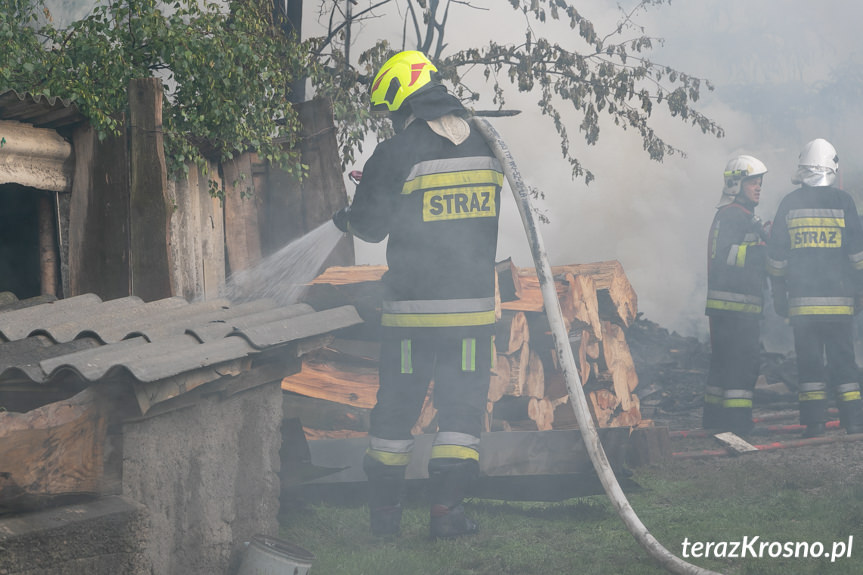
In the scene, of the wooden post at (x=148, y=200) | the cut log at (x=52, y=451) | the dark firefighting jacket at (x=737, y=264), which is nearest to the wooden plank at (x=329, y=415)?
the wooden post at (x=148, y=200)

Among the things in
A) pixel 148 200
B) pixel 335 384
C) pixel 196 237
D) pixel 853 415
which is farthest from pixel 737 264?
pixel 148 200

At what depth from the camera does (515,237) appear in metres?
13.9

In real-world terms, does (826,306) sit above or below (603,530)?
above

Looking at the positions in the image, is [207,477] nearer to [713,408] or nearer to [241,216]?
[241,216]

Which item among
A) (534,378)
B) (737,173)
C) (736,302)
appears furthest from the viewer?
(737,173)

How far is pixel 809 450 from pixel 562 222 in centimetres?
946

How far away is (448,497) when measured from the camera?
4.15m

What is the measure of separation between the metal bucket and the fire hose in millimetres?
1439

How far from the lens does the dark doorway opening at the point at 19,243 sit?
18.6 ft

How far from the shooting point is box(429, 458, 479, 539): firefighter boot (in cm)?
413

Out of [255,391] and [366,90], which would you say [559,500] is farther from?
[366,90]

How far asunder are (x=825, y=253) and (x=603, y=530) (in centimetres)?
378

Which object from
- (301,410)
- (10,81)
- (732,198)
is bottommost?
(301,410)

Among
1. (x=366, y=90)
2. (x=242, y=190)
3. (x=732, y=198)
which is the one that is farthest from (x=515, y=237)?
(x=242, y=190)
